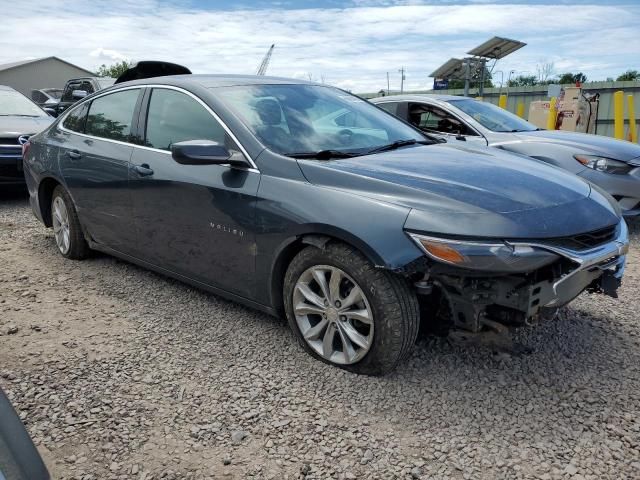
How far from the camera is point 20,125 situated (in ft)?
24.5

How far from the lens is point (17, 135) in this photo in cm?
720

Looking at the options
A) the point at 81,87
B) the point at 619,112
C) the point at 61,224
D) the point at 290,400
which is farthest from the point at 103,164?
the point at 619,112

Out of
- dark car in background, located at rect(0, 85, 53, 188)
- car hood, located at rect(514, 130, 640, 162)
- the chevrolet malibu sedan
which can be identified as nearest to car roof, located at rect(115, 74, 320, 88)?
the chevrolet malibu sedan

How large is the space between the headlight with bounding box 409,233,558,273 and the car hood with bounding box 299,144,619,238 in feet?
0.18

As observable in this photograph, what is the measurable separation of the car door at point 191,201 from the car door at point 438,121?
3389mm

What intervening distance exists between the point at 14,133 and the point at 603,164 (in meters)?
7.20

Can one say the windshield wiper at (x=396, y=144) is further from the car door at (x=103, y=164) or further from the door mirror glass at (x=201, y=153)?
the car door at (x=103, y=164)

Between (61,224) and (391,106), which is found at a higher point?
(391,106)

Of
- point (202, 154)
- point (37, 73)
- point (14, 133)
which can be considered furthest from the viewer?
point (37, 73)

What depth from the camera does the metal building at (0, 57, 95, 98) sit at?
46844 millimetres

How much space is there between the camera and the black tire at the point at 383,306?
251cm

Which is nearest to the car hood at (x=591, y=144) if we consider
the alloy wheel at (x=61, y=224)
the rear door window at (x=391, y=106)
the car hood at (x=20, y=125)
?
the rear door window at (x=391, y=106)

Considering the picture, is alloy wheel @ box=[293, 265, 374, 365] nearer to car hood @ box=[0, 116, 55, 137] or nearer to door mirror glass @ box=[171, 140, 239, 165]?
door mirror glass @ box=[171, 140, 239, 165]

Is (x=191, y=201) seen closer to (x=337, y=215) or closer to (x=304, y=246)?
(x=304, y=246)
